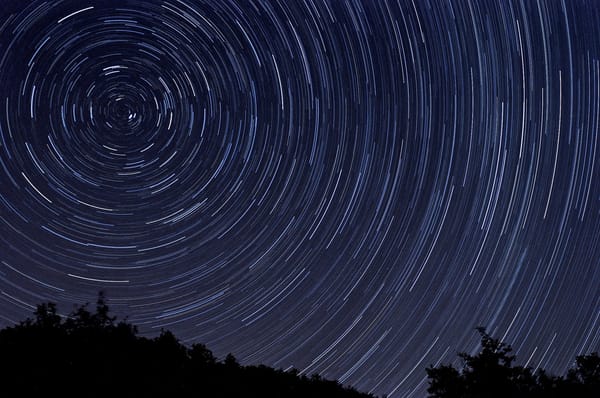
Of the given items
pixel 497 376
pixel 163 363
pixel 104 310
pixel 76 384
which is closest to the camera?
pixel 76 384

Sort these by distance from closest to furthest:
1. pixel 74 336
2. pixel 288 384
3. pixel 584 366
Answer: pixel 74 336 < pixel 288 384 < pixel 584 366

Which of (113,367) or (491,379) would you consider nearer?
(113,367)

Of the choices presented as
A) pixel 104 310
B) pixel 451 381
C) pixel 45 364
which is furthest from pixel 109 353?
pixel 451 381

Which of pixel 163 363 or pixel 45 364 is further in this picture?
pixel 163 363

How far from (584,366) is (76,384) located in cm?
2517

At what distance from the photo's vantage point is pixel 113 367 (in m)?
15.1

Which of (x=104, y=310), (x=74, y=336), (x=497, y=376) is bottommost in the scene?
(x=497, y=376)

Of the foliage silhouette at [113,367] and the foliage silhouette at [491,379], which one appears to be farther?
the foliage silhouette at [491,379]

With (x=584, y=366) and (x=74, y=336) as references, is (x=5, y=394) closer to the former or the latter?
(x=74, y=336)

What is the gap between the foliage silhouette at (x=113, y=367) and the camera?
1341 cm

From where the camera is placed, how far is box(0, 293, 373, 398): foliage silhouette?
13.4 meters

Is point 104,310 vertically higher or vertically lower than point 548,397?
higher

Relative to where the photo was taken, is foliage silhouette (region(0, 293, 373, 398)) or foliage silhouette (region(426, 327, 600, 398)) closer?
foliage silhouette (region(0, 293, 373, 398))

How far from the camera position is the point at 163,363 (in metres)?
17.7
